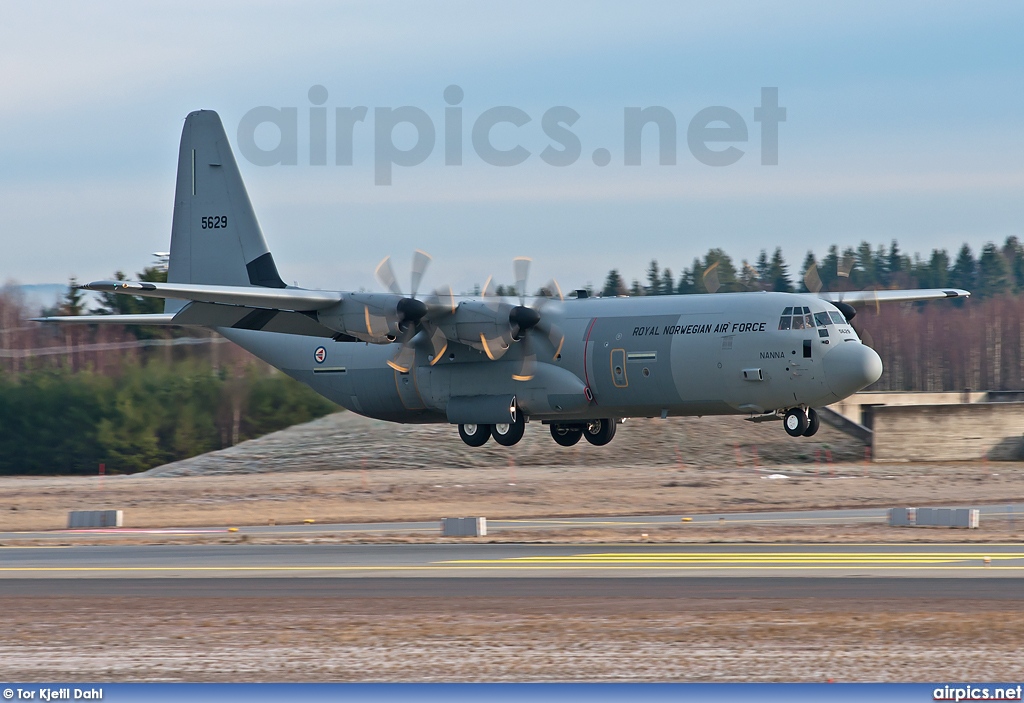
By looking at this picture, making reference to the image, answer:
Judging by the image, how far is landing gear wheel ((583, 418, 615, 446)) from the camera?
37125 millimetres

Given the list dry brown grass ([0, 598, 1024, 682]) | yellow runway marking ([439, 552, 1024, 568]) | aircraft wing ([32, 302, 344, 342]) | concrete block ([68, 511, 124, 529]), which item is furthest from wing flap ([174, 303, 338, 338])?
dry brown grass ([0, 598, 1024, 682])

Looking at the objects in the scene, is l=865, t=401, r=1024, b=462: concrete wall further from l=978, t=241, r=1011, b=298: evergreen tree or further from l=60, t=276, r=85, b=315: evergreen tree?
l=978, t=241, r=1011, b=298: evergreen tree

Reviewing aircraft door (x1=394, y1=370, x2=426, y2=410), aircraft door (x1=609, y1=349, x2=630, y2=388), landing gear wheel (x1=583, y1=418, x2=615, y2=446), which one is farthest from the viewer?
landing gear wheel (x1=583, y1=418, x2=615, y2=446)

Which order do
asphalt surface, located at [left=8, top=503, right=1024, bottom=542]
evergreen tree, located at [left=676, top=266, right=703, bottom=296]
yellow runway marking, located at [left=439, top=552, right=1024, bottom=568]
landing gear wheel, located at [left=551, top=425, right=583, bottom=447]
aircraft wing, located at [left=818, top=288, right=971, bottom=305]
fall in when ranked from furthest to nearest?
evergreen tree, located at [left=676, top=266, right=703, bottom=296], landing gear wheel, located at [left=551, top=425, right=583, bottom=447], aircraft wing, located at [left=818, top=288, right=971, bottom=305], asphalt surface, located at [left=8, top=503, right=1024, bottom=542], yellow runway marking, located at [left=439, top=552, right=1024, bottom=568]

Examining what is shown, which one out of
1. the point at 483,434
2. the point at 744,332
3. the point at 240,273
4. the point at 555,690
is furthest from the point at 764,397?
the point at 555,690

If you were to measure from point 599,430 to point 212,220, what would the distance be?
13827 mm

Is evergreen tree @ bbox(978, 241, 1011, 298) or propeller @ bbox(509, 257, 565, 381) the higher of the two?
evergreen tree @ bbox(978, 241, 1011, 298)

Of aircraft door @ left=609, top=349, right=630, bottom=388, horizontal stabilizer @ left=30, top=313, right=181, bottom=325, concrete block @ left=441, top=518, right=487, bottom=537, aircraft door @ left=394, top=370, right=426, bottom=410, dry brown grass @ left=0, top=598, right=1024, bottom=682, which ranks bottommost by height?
concrete block @ left=441, top=518, right=487, bottom=537

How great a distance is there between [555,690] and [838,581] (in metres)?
8.88

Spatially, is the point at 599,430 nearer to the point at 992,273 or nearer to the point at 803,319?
the point at 803,319

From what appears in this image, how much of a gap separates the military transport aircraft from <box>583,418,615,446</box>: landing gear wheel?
0.03 metres

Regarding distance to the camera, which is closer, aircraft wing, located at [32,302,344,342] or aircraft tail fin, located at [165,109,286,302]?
aircraft wing, located at [32,302,344,342]

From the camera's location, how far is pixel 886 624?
1530cm

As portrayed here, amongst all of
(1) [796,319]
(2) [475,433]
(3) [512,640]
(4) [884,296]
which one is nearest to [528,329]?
(2) [475,433]
